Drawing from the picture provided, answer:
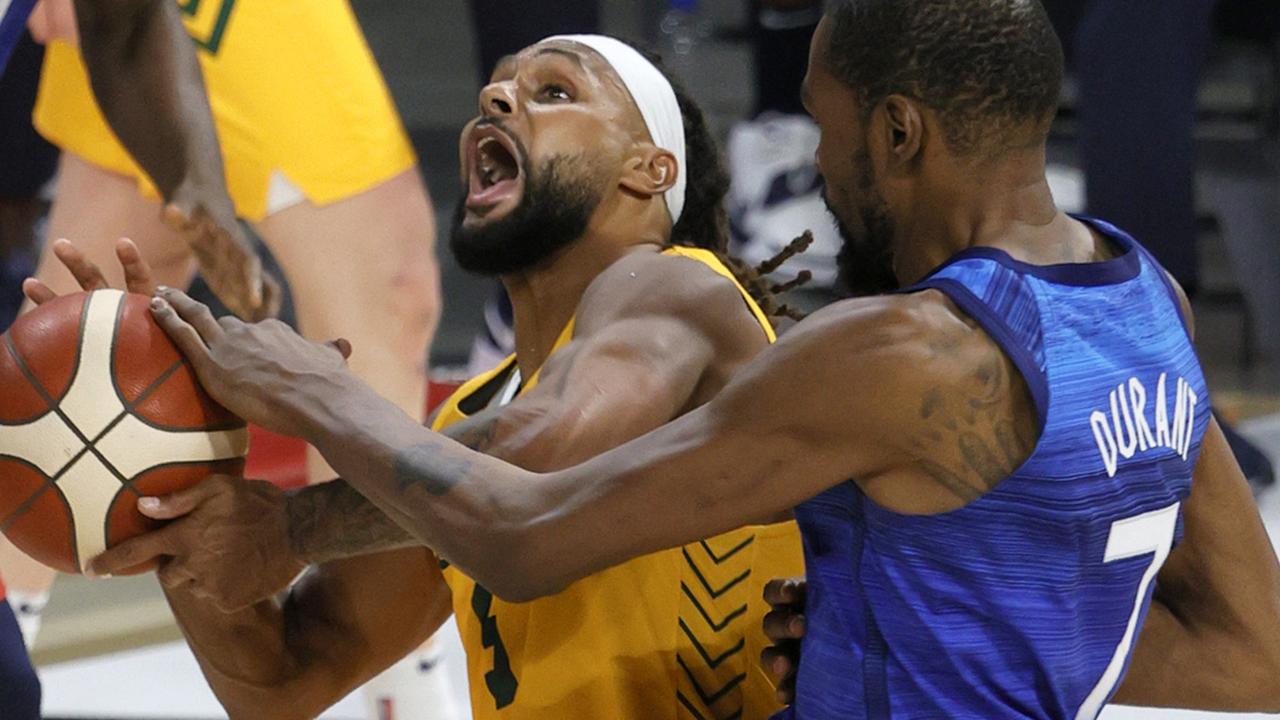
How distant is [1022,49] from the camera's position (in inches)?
84.0

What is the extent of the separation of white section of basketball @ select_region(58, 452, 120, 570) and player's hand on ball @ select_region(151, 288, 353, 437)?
0.17 metres


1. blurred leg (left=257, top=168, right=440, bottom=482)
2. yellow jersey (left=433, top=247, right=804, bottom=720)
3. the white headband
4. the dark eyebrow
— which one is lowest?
blurred leg (left=257, top=168, right=440, bottom=482)

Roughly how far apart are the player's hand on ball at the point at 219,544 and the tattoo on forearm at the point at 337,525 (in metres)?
0.02

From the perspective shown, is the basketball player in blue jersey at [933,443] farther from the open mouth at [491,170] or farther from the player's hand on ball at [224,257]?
the player's hand on ball at [224,257]

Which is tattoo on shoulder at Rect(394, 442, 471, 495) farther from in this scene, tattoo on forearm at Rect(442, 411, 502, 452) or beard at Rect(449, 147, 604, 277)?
beard at Rect(449, 147, 604, 277)

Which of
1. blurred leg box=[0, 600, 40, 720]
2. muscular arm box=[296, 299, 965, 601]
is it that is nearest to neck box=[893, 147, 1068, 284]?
muscular arm box=[296, 299, 965, 601]

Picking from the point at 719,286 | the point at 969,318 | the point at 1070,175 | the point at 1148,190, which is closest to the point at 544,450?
the point at 719,286

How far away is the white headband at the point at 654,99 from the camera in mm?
2992

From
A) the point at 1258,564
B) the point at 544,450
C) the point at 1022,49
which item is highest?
the point at 1022,49

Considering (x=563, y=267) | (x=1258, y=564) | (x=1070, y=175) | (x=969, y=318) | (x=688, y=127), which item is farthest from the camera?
(x=1070, y=175)

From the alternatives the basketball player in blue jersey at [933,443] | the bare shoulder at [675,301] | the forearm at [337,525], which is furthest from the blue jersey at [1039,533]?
the forearm at [337,525]

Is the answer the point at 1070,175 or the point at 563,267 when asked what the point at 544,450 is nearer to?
the point at 563,267

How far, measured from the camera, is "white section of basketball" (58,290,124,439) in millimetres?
2527

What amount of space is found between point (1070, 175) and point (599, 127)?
14.4 feet
